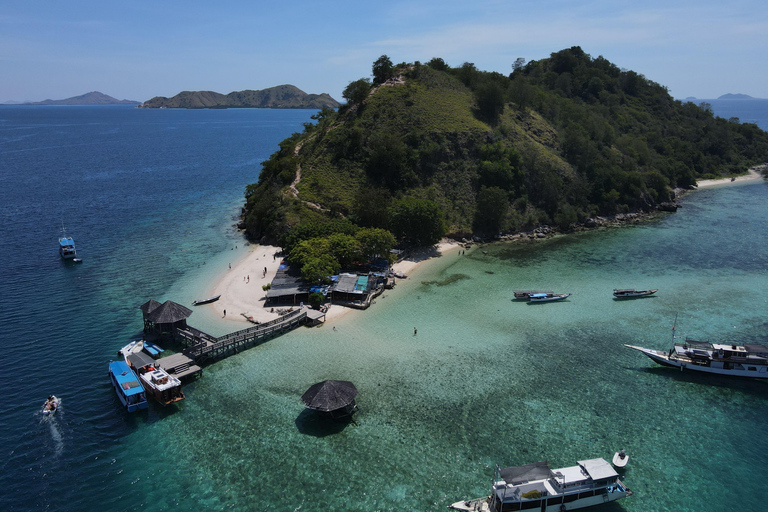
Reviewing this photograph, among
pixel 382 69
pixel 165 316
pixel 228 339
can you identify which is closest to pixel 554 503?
pixel 228 339

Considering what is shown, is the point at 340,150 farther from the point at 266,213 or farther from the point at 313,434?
the point at 313,434

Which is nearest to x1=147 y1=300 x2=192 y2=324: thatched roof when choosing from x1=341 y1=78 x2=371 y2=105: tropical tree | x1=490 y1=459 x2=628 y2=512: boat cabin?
x1=490 y1=459 x2=628 y2=512: boat cabin

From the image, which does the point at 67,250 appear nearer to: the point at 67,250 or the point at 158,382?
the point at 67,250

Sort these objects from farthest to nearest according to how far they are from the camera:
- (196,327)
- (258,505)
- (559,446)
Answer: (196,327) → (559,446) → (258,505)

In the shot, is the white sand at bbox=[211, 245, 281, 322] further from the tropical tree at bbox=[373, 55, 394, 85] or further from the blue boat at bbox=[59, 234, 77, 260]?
the tropical tree at bbox=[373, 55, 394, 85]

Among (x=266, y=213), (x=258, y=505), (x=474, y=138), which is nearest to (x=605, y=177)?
(x=474, y=138)

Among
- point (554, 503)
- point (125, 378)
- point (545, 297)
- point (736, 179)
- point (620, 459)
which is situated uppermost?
point (736, 179)

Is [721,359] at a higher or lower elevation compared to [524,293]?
lower
